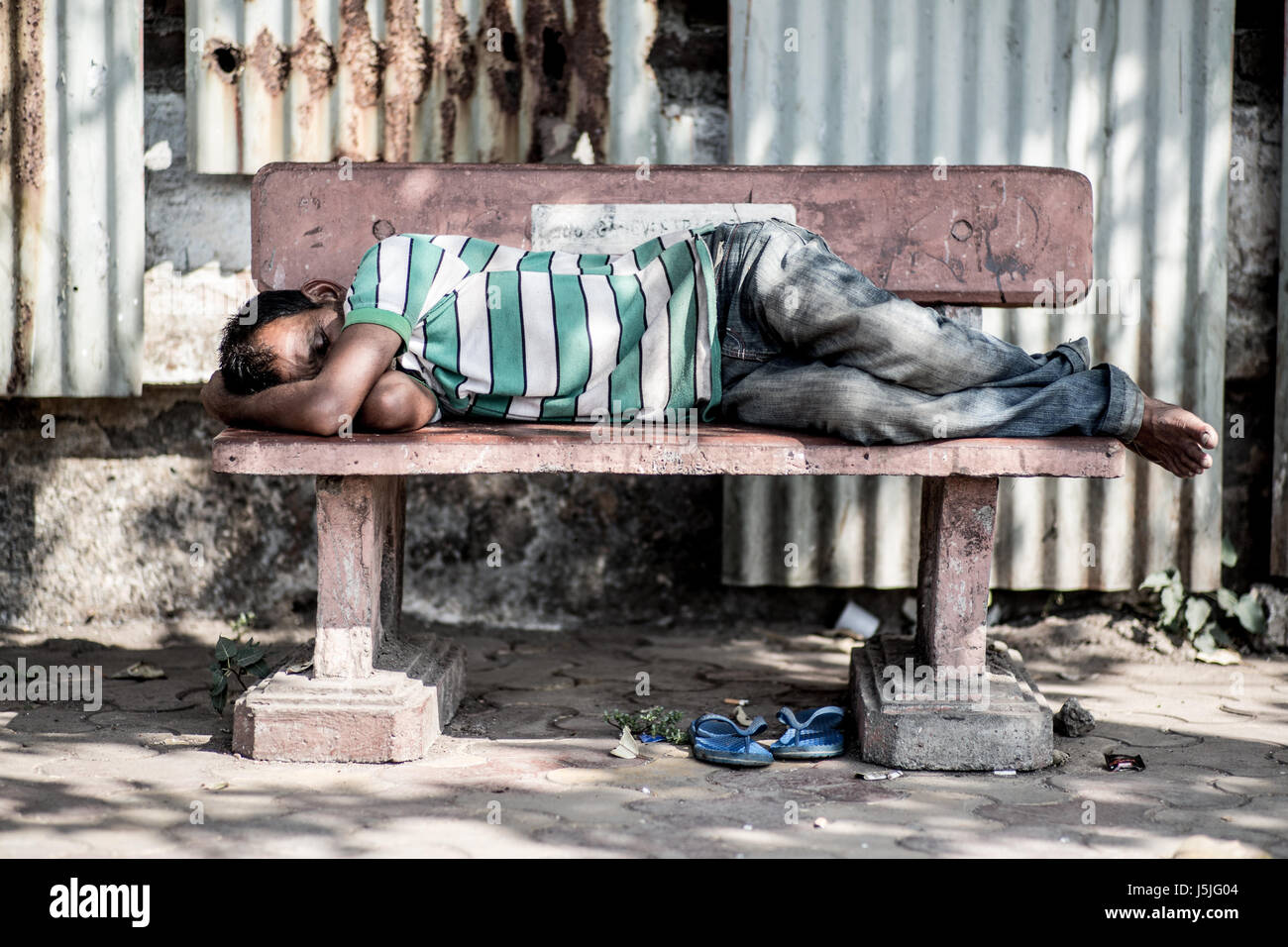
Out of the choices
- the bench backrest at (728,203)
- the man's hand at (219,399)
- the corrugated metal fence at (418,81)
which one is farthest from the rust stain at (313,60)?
the man's hand at (219,399)

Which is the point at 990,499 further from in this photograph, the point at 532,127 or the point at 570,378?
the point at 532,127

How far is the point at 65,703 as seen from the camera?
322 cm

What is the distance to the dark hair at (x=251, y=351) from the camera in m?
2.79

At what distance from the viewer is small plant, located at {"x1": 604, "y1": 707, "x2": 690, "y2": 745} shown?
9.58 feet

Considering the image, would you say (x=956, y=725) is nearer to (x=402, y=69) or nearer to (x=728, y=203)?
(x=728, y=203)

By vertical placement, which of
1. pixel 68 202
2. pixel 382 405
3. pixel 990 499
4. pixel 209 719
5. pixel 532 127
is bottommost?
pixel 209 719

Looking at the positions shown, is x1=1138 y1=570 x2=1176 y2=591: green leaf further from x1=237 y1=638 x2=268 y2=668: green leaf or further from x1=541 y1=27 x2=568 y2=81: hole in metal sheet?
x1=237 y1=638 x2=268 y2=668: green leaf

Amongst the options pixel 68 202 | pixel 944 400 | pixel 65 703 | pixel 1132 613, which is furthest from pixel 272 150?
pixel 1132 613

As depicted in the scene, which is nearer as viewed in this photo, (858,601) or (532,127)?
(532,127)

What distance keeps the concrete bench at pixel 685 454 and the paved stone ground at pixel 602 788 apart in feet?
0.36

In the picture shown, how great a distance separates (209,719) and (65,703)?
42 centimetres

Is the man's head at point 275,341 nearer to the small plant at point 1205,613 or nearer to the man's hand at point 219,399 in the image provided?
the man's hand at point 219,399

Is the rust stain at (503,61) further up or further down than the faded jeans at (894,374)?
further up

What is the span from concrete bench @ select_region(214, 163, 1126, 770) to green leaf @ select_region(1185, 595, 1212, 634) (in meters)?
1.01
